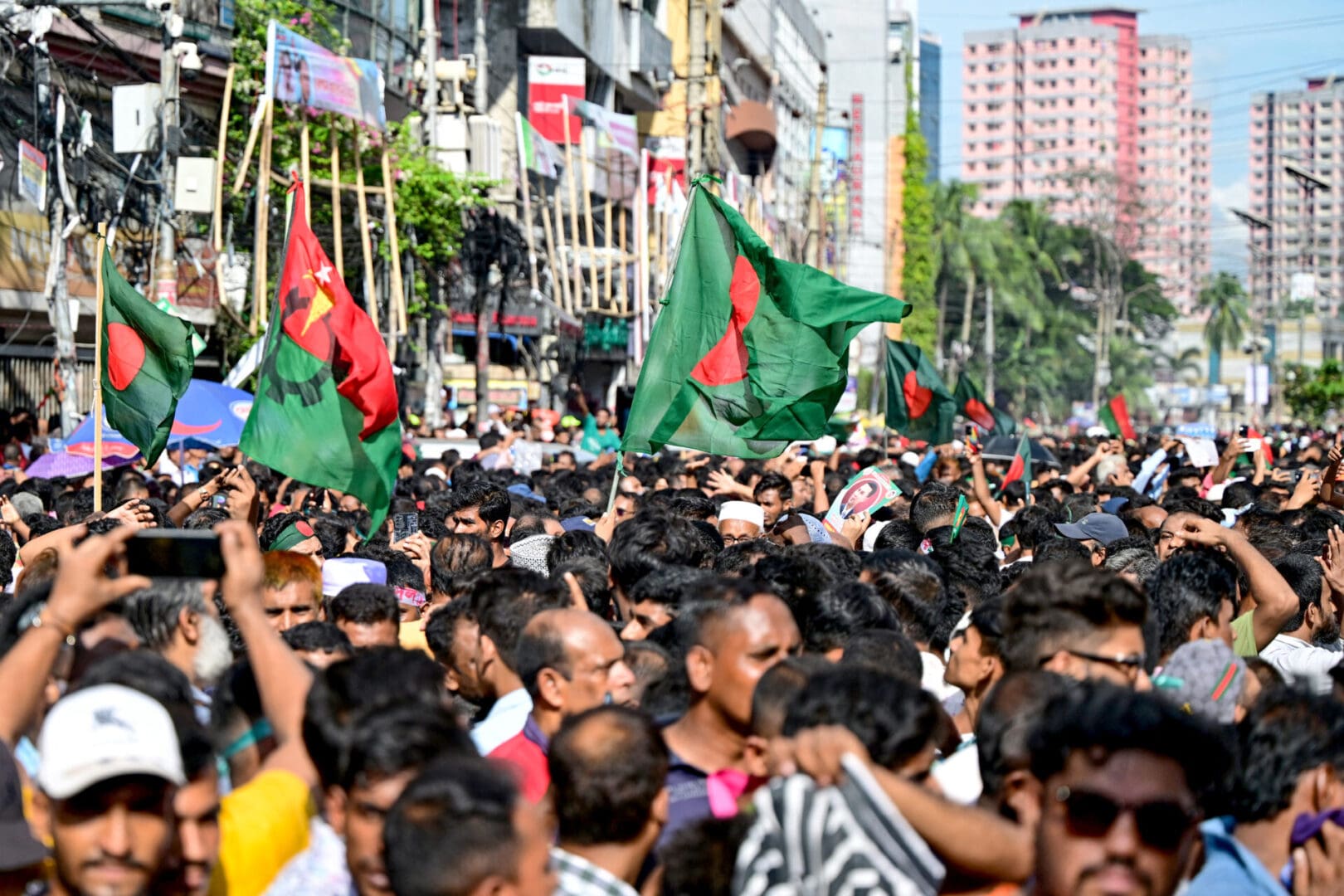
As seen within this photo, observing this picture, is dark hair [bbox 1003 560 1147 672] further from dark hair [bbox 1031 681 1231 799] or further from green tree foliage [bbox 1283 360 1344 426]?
→ green tree foliage [bbox 1283 360 1344 426]

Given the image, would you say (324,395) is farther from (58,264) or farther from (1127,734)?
(58,264)

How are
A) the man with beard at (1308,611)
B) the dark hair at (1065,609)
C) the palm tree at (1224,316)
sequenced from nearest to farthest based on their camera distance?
the dark hair at (1065,609) < the man with beard at (1308,611) < the palm tree at (1224,316)

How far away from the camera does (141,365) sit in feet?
32.9

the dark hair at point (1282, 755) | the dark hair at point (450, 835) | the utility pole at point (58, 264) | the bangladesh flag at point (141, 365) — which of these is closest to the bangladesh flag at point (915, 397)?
the utility pole at point (58, 264)

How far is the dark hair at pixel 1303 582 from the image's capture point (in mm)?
6879

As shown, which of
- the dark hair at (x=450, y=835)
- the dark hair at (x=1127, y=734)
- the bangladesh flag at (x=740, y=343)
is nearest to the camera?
the dark hair at (x=450, y=835)

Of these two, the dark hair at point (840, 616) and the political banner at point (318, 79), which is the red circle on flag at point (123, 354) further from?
the political banner at point (318, 79)

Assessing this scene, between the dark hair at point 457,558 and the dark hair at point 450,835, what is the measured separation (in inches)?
163

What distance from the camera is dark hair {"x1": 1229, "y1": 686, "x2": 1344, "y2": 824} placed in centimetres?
373

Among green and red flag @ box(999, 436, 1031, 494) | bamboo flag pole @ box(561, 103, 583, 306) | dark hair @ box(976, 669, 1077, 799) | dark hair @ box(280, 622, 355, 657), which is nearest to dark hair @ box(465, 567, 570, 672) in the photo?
dark hair @ box(280, 622, 355, 657)

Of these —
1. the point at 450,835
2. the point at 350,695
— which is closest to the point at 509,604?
the point at 350,695

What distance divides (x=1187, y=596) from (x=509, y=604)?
6.61 feet

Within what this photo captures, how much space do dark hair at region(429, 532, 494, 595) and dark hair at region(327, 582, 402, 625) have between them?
1.35 metres

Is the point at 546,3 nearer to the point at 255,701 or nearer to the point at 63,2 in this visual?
the point at 63,2
